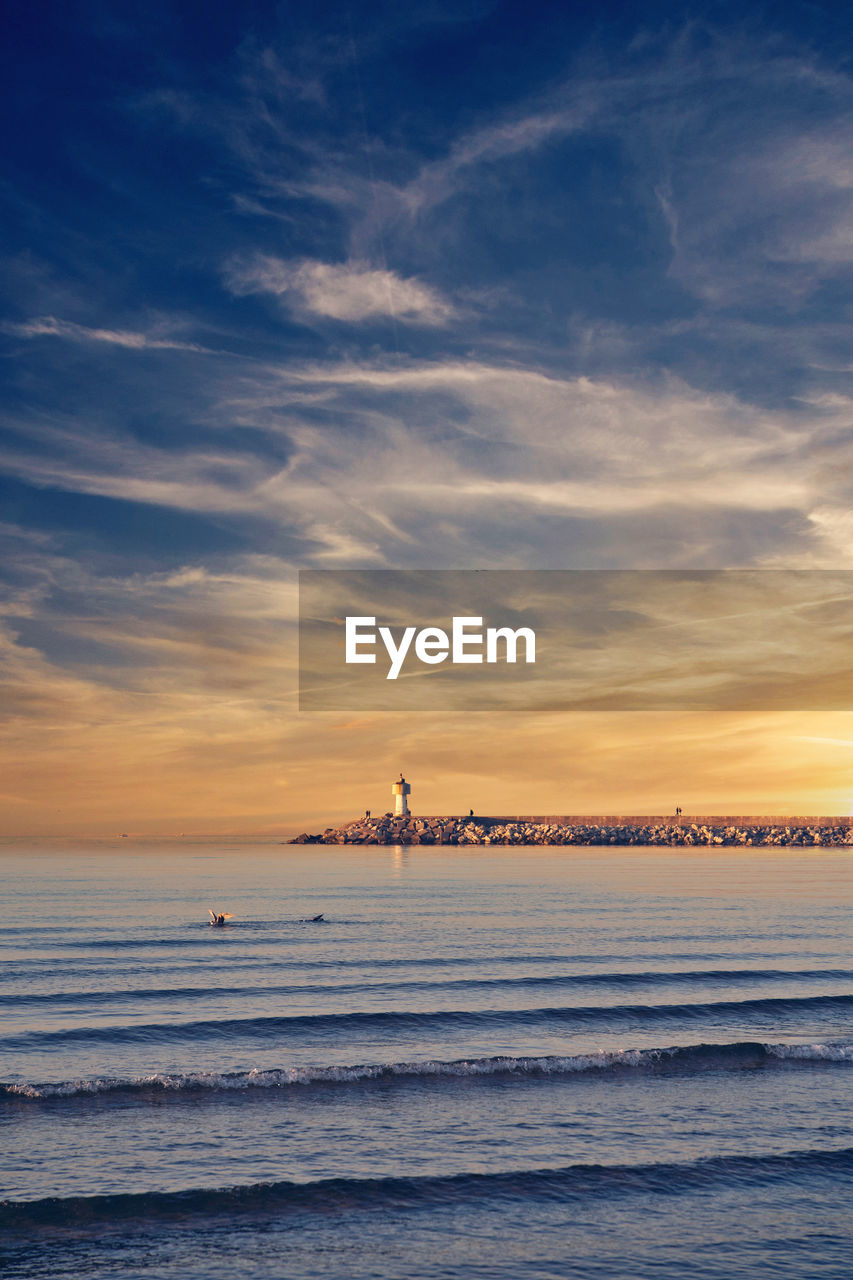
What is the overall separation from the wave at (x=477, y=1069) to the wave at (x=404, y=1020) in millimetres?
3665

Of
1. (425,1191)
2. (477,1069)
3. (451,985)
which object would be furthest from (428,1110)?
(451,985)

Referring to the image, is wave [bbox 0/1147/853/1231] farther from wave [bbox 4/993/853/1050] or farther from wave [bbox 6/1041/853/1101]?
wave [bbox 4/993/853/1050]

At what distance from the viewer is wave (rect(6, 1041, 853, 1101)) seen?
19370mm

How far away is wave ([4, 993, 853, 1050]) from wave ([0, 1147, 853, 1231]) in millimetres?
10234

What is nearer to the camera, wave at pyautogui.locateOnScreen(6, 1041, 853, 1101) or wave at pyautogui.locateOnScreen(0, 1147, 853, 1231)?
wave at pyautogui.locateOnScreen(0, 1147, 853, 1231)

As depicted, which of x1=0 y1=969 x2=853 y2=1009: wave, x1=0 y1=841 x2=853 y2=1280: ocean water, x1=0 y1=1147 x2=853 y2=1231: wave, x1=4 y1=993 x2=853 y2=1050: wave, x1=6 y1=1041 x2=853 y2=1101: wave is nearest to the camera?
x1=0 y1=841 x2=853 y2=1280: ocean water

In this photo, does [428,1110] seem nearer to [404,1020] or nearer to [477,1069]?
[477,1069]

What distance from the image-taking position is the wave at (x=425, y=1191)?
1341 cm

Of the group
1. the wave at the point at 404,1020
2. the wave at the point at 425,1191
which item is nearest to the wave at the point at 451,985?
the wave at the point at 404,1020

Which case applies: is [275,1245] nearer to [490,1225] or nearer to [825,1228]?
[490,1225]

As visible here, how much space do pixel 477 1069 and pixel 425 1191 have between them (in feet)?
22.3

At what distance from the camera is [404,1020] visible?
25.5 metres

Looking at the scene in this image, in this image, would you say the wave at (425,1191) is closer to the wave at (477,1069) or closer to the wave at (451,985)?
the wave at (477,1069)

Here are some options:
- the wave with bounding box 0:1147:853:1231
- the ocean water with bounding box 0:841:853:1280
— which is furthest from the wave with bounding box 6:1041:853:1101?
the wave with bounding box 0:1147:853:1231
